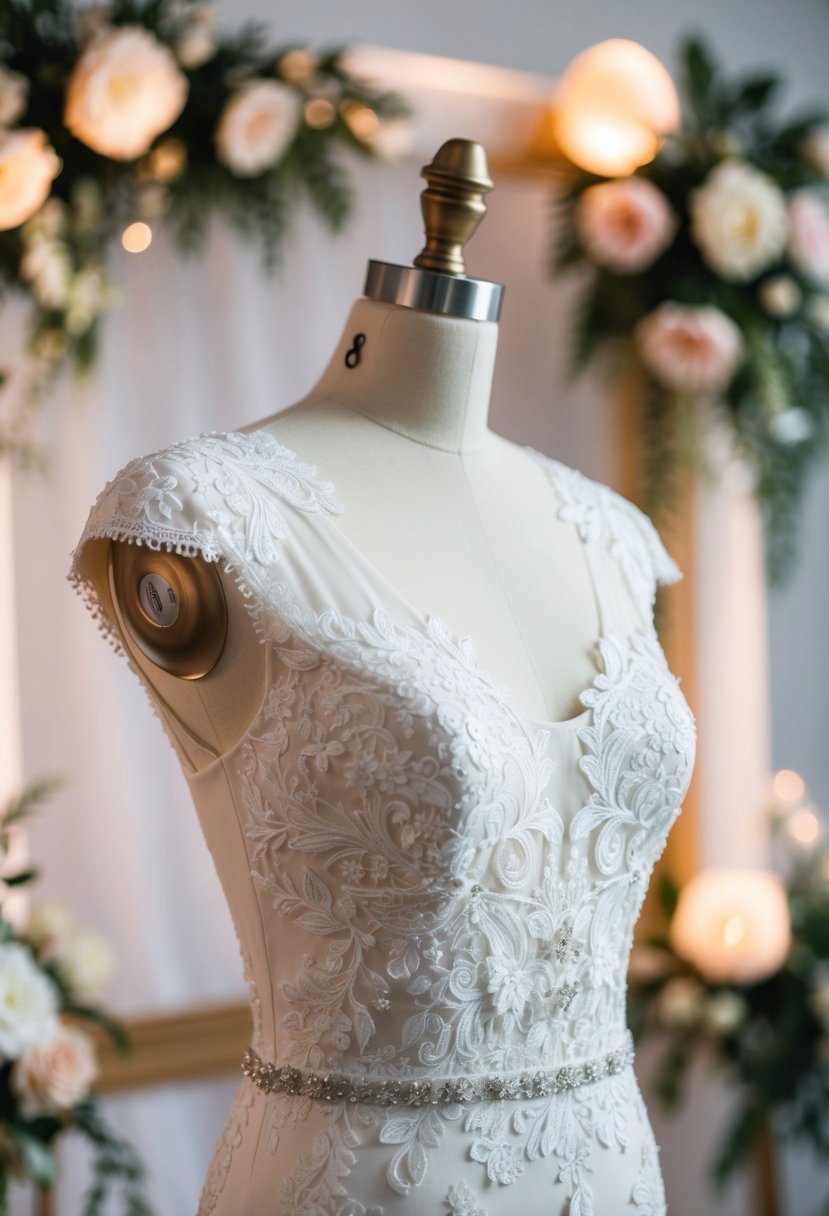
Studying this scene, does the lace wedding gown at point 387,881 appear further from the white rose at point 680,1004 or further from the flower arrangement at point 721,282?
the flower arrangement at point 721,282

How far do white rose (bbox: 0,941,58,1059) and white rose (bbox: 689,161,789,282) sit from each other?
2.05 metres

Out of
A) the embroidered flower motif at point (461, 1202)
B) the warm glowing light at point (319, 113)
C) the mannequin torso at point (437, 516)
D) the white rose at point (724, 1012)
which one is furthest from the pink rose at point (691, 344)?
the embroidered flower motif at point (461, 1202)

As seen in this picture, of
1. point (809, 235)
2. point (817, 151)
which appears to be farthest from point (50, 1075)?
point (817, 151)

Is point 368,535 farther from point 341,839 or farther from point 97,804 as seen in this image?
point 97,804

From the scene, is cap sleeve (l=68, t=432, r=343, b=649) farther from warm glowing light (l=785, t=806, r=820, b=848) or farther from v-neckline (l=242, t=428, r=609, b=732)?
warm glowing light (l=785, t=806, r=820, b=848)

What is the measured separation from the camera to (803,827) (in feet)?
10.7

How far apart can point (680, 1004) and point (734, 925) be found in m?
0.22

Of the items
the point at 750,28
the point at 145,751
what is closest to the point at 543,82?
the point at 750,28

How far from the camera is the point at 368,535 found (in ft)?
4.45

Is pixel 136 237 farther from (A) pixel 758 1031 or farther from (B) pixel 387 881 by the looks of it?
(A) pixel 758 1031

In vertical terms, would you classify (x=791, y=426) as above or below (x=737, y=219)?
below

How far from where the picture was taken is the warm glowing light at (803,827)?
10.7 ft

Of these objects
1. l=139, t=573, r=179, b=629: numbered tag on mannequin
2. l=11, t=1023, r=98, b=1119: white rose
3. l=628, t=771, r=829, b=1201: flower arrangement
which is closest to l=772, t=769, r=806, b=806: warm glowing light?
l=628, t=771, r=829, b=1201: flower arrangement

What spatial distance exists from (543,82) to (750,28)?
32.2 inches
